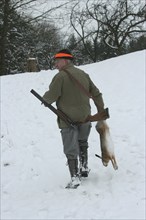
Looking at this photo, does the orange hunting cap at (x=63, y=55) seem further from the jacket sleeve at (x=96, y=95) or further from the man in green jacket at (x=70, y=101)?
the jacket sleeve at (x=96, y=95)

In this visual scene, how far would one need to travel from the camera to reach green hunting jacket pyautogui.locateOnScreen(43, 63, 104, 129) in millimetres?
5363

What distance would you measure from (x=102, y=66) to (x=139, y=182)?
28.4 feet

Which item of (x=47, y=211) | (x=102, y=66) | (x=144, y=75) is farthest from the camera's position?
(x=102, y=66)

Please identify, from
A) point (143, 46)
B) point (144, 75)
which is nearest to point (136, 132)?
point (144, 75)

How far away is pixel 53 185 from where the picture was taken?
5.79 m

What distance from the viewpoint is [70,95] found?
5.43m

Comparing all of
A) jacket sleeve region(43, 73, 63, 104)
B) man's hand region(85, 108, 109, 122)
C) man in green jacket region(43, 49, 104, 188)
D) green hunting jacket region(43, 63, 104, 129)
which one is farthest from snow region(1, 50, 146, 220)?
jacket sleeve region(43, 73, 63, 104)

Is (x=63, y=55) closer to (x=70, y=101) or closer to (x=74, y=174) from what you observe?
(x=70, y=101)

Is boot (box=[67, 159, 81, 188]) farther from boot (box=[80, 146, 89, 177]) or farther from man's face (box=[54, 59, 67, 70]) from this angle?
man's face (box=[54, 59, 67, 70])

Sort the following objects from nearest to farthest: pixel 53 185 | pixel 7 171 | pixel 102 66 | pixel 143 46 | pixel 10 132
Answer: pixel 53 185 → pixel 7 171 → pixel 10 132 → pixel 102 66 → pixel 143 46

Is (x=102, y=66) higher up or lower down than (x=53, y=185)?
higher up

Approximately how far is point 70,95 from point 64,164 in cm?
166

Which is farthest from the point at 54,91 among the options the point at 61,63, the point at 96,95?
the point at 96,95

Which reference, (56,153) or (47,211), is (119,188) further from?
(56,153)
